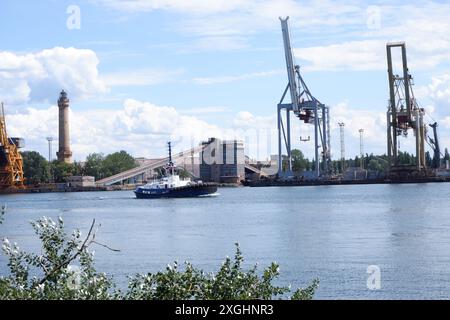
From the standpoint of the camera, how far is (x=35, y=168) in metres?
105

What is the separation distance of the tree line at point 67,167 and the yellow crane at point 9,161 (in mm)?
9849

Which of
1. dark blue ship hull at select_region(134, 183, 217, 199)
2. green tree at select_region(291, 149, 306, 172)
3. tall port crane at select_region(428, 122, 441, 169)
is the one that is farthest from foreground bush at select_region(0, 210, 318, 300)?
green tree at select_region(291, 149, 306, 172)

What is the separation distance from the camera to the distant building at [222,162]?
4031 inches

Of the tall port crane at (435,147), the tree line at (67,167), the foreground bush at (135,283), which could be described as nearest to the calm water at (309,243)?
the foreground bush at (135,283)

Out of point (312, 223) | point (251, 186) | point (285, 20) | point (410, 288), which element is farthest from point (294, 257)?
point (251, 186)

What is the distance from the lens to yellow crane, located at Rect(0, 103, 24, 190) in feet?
291

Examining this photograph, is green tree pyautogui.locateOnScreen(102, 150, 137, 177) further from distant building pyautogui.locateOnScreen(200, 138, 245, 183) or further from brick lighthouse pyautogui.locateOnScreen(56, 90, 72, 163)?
distant building pyautogui.locateOnScreen(200, 138, 245, 183)

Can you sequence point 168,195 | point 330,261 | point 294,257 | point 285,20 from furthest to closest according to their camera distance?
point 285,20 → point 168,195 → point 294,257 → point 330,261

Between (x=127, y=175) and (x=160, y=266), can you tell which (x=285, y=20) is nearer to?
(x=127, y=175)

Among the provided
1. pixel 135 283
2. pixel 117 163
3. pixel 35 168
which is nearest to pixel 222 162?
pixel 117 163

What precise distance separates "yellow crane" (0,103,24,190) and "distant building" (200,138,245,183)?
22.8 metres

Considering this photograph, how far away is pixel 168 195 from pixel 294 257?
139 feet

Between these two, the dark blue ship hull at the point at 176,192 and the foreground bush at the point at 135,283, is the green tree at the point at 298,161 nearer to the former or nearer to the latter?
the dark blue ship hull at the point at 176,192
